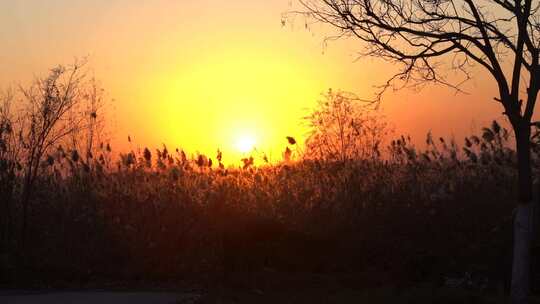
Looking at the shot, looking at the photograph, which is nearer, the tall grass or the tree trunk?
the tree trunk

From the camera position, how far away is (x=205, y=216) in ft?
54.4

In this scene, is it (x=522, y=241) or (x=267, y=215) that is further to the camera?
(x=267, y=215)

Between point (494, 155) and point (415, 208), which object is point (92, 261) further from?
point (494, 155)

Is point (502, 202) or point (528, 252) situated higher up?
point (502, 202)

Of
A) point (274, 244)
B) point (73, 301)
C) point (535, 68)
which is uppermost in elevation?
point (535, 68)

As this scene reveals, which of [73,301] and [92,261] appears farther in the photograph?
[92,261]

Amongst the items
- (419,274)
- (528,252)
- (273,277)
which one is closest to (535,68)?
(528,252)

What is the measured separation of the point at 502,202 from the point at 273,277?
5933 millimetres

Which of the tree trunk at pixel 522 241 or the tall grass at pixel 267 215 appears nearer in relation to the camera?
the tree trunk at pixel 522 241

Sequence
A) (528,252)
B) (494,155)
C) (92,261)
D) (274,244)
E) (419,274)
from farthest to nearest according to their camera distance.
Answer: (494,155) < (92,261) < (274,244) < (419,274) < (528,252)

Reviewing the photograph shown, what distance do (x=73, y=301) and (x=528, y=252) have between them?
6.75m

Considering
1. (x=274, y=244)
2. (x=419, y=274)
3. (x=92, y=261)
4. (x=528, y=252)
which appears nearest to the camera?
(x=528, y=252)

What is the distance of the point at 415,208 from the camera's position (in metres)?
16.3

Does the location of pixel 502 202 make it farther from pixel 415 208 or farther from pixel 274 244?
pixel 274 244
